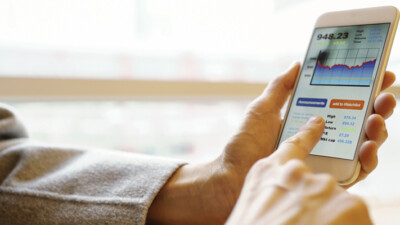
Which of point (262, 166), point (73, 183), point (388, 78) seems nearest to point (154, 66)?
point (73, 183)

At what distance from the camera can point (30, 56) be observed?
0.91m

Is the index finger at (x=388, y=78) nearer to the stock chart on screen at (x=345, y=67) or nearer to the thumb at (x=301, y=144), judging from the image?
the stock chart on screen at (x=345, y=67)

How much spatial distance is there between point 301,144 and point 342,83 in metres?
0.18

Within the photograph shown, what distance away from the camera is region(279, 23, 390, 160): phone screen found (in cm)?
54

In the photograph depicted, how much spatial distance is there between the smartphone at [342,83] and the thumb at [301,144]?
Answer: 7cm

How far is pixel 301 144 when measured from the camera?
43 centimetres

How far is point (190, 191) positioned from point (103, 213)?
0.41 ft

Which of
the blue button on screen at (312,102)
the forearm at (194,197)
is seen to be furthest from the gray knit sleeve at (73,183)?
the blue button on screen at (312,102)

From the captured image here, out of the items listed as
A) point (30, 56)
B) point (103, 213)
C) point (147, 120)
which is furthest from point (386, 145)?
point (30, 56)

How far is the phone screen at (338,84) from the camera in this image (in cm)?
54

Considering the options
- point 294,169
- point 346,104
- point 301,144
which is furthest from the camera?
point 346,104

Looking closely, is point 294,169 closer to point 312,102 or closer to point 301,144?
point 301,144

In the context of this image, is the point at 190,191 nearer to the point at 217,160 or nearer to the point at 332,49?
the point at 217,160

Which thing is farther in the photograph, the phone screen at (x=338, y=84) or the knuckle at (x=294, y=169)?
the phone screen at (x=338, y=84)
